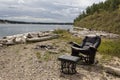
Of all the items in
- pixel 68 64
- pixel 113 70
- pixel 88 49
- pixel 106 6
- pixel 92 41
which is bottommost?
pixel 113 70

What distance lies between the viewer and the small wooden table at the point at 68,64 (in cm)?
1027

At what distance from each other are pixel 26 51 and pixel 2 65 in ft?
11.2

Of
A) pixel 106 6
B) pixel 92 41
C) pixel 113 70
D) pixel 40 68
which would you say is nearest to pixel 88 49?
pixel 92 41

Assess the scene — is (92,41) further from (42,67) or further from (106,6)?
(106,6)

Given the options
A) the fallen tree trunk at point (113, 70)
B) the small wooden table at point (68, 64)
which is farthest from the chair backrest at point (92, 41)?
the small wooden table at point (68, 64)

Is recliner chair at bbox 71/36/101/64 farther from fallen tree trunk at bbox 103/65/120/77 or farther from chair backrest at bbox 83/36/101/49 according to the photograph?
fallen tree trunk at bbox 103/65/120/77

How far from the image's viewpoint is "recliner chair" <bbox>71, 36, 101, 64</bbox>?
11961 mm

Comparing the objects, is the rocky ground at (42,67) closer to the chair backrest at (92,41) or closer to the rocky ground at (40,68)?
the rocky ground at (40,68)

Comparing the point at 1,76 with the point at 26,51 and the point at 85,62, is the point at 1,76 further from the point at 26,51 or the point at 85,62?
the point at 26,51

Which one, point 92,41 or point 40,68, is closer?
point 40,68

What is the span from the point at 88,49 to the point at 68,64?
73.2 inches

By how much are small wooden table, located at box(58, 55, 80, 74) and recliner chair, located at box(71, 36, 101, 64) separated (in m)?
1.60

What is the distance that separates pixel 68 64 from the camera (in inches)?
412

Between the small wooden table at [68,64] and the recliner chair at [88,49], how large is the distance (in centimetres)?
160
